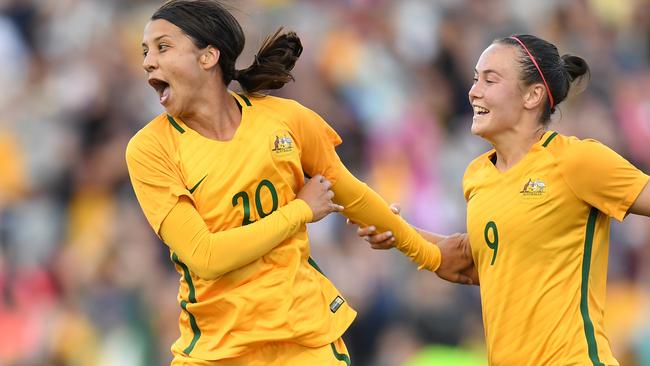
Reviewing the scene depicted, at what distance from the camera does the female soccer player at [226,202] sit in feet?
16.1

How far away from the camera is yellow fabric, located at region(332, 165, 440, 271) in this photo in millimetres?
5410

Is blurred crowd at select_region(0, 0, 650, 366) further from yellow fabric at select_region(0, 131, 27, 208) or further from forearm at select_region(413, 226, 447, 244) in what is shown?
forearm at select_region(413, 226, 447, 244)

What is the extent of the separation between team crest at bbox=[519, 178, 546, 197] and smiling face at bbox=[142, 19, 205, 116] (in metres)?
1.31

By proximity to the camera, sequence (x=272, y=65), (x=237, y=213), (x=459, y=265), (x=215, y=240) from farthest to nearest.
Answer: (x=459, y=265), (x=272, y=65), (x=237, y=213), (x=215, y=240)

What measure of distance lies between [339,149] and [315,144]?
13.1 ft

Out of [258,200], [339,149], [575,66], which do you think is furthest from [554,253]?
[339,149]

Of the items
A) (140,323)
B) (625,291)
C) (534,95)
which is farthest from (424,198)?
(534,95)

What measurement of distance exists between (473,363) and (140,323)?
2094 millimetres

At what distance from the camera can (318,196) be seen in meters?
5.12

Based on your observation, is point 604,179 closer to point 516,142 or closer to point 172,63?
point 516,142

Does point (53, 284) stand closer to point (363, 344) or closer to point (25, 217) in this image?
point (25, 217)

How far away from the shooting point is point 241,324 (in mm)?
→ 4938

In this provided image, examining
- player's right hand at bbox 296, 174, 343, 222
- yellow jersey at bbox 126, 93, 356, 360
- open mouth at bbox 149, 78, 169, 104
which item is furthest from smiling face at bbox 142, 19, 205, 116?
player's right hand at bbox 296, 174, 343, 222

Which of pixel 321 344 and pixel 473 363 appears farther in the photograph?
pixel 473 363
